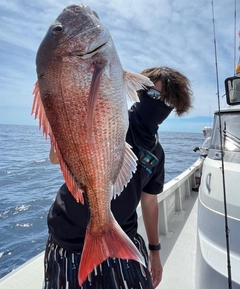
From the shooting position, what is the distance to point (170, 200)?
421 cm

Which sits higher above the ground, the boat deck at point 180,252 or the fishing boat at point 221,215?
the fishing boat at point 221,215

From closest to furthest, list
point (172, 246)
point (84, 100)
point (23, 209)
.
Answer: point (84, 100)
point (172, 246)
point (23, 209)

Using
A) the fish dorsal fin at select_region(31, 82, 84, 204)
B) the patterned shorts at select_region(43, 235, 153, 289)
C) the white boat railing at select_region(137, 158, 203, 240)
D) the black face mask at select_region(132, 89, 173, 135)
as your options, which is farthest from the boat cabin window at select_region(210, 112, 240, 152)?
the fish dorsal fin at select_region(31, 82, 84, 204)

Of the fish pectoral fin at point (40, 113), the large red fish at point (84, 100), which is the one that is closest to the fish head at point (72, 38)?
the large red fish at point (84, 100)

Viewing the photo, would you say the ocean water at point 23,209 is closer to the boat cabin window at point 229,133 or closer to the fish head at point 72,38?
the fish head at point 72,38

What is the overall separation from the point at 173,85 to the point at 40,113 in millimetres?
737

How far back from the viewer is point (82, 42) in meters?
0.81

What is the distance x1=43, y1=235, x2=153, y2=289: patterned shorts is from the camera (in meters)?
1.14

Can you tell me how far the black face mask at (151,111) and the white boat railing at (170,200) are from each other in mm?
1781

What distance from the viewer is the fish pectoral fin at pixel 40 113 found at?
0.85 metres

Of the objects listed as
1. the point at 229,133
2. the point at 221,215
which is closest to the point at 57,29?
→ the point at 221,215

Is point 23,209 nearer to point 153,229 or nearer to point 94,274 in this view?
point 153,229

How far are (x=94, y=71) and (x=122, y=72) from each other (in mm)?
119

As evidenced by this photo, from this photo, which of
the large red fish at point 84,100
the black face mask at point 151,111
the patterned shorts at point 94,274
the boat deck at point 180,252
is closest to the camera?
the large red fish at point 84,100
